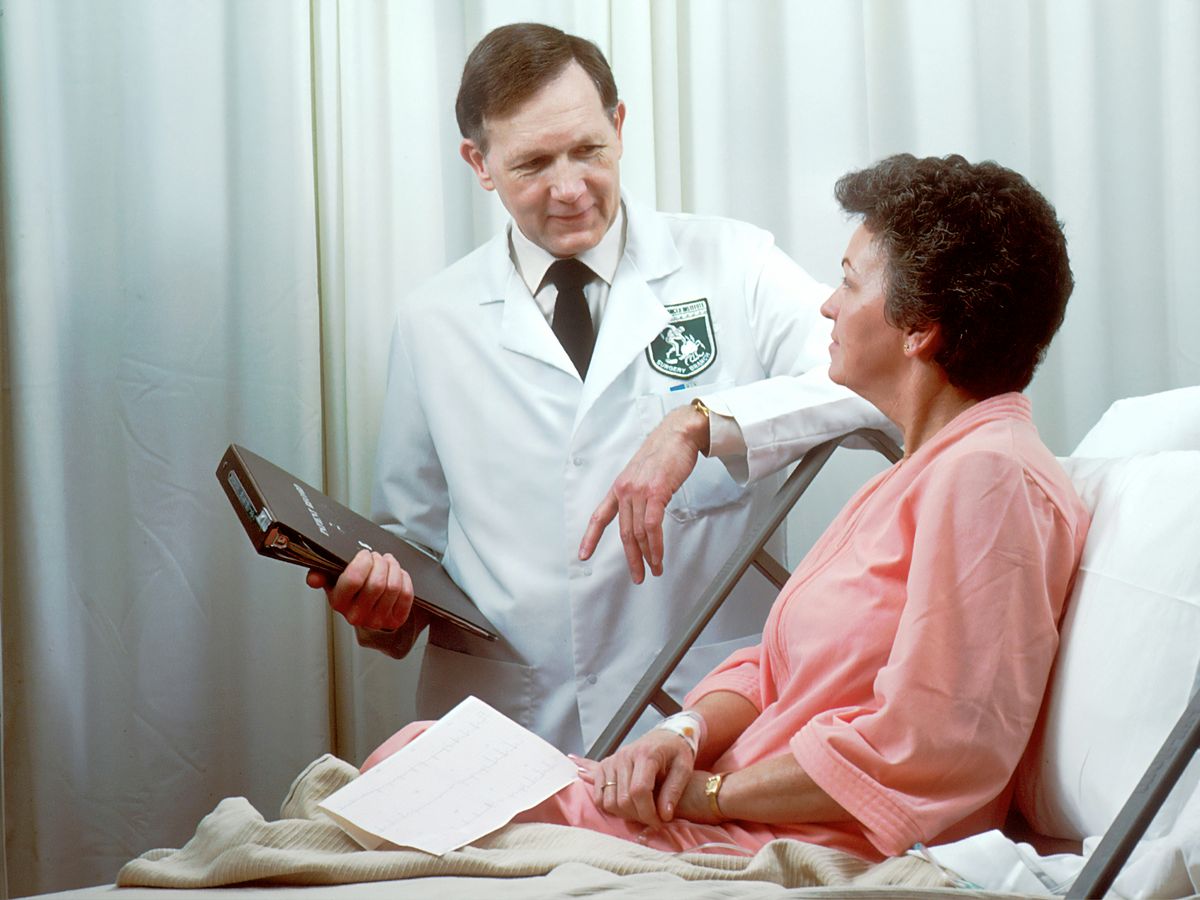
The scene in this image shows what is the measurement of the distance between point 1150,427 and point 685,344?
0.65 m

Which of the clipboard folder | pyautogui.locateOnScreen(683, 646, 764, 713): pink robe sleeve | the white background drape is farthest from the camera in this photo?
the white background drape

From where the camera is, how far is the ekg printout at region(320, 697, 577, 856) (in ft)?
3.62

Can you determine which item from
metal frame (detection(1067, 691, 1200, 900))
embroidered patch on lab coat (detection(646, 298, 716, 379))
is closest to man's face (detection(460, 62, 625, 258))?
embroidered patch on lab coat (detection(646, 298, 716, 379))

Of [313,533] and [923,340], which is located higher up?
[923,340]

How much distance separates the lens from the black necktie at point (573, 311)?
1841 millimetres

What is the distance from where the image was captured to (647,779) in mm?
1184

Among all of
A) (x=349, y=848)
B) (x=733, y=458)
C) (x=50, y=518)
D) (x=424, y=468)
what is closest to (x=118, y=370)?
(x=50, y=518)

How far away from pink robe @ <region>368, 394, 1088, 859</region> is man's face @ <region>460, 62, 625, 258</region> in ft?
2.38

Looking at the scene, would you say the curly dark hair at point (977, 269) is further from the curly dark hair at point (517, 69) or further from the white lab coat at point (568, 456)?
the curly dark hair at point (517, 69)

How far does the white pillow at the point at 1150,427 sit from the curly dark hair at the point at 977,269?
0.60ft

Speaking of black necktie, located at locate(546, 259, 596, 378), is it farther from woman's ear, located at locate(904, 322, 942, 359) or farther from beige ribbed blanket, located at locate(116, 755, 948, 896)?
beige ribbed blanket, located at locate(116, 755, 948, 896)

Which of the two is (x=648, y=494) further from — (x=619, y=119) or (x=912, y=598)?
(x=619, y=119)

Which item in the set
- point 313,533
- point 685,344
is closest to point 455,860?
point 313,533

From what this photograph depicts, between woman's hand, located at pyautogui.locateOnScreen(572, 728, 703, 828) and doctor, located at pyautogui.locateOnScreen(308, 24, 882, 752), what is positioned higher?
doctor, located at pyautogui.locateOnScreen(308, 24, 882, 752)
